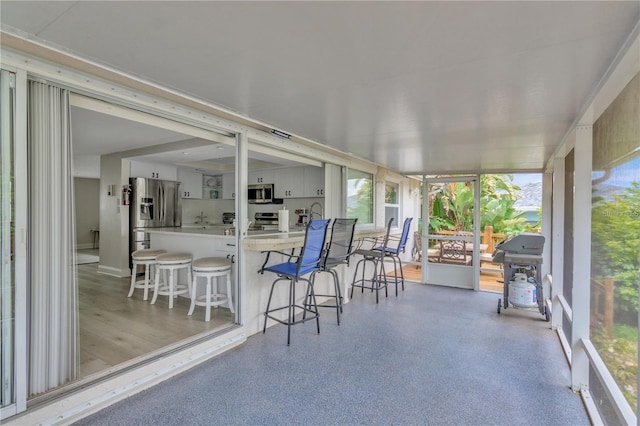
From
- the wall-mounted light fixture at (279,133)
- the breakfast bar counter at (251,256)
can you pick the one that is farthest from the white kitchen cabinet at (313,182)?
the wall-mounted light fixture at (279,133)

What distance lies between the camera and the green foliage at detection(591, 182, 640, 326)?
5.44 ft

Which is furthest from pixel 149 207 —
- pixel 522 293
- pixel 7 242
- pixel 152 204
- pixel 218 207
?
pixel 522 293

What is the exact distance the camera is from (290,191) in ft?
20.3

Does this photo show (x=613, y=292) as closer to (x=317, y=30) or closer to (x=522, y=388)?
(x=522, y=388)

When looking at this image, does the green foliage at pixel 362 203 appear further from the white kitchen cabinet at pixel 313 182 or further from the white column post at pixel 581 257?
the white column post at pixel 581 257

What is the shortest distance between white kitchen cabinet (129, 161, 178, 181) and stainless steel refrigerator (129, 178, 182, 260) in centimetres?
13

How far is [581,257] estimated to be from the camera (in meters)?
2.28

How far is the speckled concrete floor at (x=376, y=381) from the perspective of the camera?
2000mm

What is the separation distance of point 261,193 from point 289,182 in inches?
28.1

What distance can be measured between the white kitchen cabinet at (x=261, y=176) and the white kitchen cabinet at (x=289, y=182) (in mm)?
145

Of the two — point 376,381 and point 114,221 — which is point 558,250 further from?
point 114,221

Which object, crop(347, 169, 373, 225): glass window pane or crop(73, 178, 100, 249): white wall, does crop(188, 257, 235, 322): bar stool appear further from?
crop(73, 178, 100, 249): white wall

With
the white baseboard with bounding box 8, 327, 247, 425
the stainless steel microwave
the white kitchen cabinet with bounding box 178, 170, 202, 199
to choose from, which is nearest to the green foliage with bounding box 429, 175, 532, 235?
the stainless steel microwave

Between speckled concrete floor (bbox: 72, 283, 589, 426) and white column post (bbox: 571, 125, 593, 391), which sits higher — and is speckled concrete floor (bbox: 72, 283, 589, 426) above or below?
below
